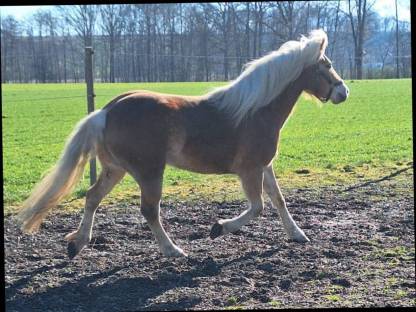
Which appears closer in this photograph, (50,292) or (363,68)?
(50,292)

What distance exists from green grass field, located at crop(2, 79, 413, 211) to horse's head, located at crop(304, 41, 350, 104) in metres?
1.22

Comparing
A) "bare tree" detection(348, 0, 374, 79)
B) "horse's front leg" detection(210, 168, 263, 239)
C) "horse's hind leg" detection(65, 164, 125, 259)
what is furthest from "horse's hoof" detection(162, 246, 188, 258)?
"bare tree" detection(348, 0, 374, 79)

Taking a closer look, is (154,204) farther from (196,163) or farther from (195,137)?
(195,137)

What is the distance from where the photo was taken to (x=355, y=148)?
1092 cm

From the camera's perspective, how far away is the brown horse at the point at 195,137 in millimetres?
4445

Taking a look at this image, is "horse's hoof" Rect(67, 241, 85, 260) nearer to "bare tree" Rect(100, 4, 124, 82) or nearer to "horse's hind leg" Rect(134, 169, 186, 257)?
"horse's hind leg" Rect(134, 169, 186, 257)

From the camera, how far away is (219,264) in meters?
4.45

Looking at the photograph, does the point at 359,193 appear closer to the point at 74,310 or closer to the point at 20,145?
the point at 74,310

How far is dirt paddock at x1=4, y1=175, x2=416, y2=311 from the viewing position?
12.3 ft

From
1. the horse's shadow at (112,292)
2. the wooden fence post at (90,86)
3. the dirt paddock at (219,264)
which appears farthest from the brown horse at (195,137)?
the wooden fence post at (90,86)

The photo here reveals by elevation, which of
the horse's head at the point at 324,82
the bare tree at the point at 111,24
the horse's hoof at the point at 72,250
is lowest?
the horse's hoof at the point at 72,250

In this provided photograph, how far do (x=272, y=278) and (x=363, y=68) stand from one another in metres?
26.6

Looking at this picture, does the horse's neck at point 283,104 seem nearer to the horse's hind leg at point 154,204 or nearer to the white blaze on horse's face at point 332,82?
the white blaze on horse's face at point 332,82

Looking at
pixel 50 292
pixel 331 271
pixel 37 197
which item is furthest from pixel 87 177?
pixel 331 271
